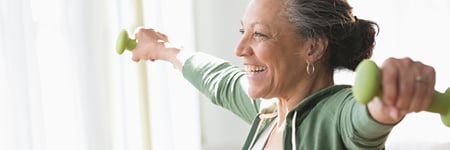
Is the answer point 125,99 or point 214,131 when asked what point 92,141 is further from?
point 214,131

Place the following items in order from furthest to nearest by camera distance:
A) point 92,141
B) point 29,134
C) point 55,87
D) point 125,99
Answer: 1. point 125,99
2. point 92,141
3. point 55,87
4. point 29,134

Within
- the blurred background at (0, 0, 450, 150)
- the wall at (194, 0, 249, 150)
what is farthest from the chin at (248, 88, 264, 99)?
the wall at (194, 0, 249, 150)

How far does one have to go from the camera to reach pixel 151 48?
5.83 feet

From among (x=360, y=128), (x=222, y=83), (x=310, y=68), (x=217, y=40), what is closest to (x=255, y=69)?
(x=310, y=68)

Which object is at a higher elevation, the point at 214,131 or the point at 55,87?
the point at 55,87

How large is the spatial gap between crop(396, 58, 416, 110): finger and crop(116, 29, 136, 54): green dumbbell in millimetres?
889

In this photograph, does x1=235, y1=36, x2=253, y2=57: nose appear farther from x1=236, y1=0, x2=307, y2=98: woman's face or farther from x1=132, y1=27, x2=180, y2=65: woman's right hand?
x1=132, y1=27, x2=180, y2=65: woman's right hand

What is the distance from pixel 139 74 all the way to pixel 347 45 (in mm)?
1065

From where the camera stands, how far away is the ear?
52.9 inches

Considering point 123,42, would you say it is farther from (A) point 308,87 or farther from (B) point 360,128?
(B) point 360,128

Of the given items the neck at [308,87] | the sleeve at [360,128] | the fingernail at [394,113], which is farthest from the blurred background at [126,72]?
the fingernail at [394,113]

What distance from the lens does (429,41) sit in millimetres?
2430

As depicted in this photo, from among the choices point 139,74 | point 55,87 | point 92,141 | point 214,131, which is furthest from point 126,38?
point 214,131

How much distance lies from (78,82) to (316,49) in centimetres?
86
